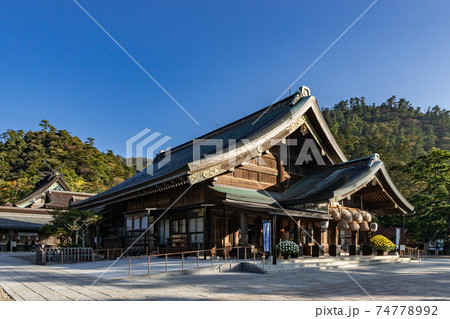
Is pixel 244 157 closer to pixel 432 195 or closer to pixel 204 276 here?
pixel 204 276

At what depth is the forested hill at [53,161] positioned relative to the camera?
7056 cm

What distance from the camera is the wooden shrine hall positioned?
17.1m

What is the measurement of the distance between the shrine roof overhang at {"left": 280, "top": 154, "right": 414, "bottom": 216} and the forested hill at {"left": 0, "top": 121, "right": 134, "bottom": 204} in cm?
5642

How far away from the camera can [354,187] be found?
1783 centimetres

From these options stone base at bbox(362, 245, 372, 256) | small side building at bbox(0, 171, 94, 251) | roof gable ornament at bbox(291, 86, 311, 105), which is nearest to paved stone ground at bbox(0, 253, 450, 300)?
stone base at bbox(362, 245, 372, 256)

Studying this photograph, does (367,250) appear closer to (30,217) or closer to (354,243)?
(354,243)

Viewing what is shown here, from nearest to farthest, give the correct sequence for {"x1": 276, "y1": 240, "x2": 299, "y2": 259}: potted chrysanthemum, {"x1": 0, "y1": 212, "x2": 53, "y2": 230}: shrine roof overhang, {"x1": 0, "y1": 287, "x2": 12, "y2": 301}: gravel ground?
{"x1": 0, "y1": 287, "x2": 12, "y2": 301}: gravel ground
{"x1": 276, "y1": 240, "x2": 299, "y2": 259}: potted chrysanthemum
{"x1": 0, "y1": 212, "x2": 53, "y2": 230}: shrine roof overhang

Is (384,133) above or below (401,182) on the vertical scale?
above

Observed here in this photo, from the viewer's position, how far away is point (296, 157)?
72.8 feet

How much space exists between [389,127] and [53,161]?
113 meters

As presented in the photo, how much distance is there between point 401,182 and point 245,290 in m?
49.8

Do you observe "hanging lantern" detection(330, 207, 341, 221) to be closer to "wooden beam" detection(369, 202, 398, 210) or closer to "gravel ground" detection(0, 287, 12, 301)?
"wooden beam" detection(369, 202, 398, 210)
